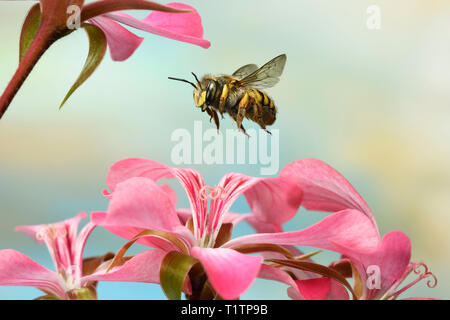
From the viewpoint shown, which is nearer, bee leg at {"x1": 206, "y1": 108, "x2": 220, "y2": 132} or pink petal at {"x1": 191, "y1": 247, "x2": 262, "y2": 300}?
pink petal at {"x1": 191, "y1": 247, "x2": 262, "y2": 300}

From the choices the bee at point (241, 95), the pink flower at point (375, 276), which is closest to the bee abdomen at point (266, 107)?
the bee at point (241, 95)

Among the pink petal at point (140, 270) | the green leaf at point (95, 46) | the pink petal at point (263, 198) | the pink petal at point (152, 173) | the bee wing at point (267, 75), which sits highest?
the green leaf at point (95, 46)

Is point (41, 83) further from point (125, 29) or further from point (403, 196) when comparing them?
point (403, 196)

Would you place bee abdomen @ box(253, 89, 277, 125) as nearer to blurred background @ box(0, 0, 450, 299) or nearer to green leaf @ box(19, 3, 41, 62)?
blurred background @ box(0, 0, 450, 299)

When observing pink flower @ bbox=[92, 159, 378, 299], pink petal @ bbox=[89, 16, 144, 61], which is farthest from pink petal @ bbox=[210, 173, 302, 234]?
pink petal @ bbox=[89, 16, 144, 61]

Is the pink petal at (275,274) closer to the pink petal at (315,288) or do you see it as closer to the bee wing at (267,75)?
the pink petal at (315,288)
